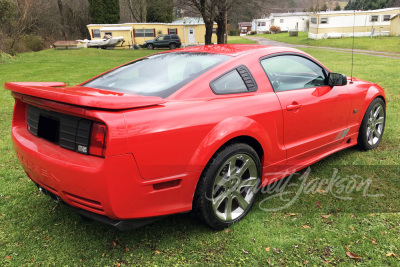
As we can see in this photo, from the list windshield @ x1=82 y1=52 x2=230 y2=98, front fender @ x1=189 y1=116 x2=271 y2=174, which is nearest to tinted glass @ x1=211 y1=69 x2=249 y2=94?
windshield @ x1=82 y1=52 x2=230 y2=98

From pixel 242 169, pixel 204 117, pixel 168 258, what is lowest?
pixel 168 258

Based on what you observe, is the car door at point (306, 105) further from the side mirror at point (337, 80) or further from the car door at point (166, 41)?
the car door at point (166, 41)

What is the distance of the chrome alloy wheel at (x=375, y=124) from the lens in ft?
14.2

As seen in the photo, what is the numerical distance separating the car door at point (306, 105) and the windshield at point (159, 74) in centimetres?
67

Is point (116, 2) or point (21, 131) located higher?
point (116, 2)

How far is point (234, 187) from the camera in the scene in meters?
2.73

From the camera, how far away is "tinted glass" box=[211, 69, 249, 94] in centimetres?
267

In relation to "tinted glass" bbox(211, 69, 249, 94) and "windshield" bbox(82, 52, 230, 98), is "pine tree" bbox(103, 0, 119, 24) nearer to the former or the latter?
"windshield" bbox(82, 52, 230, 98)

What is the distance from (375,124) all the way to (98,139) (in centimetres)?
391

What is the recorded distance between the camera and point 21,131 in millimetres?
2758

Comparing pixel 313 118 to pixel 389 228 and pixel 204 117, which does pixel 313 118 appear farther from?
pixel 204 117

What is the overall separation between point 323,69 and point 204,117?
202cm

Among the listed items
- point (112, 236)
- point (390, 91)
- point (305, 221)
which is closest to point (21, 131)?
point (112, 236)

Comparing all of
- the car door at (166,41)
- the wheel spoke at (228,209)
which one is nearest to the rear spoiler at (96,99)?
the wheel spoke at (228,209)
